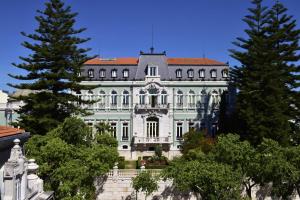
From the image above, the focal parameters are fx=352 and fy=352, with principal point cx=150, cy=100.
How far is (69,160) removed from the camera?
58.6 ft

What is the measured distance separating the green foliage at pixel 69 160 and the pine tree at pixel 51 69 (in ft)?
11.4

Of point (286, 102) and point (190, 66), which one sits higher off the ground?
point (190, 66)

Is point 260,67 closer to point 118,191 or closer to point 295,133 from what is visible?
point 295,133

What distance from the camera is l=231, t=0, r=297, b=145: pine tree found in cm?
2634

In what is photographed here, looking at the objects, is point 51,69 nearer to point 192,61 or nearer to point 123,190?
point 123,190

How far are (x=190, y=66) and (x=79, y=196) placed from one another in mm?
23922

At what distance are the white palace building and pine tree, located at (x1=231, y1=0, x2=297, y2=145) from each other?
7.65 meters

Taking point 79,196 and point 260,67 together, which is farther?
point 260,67

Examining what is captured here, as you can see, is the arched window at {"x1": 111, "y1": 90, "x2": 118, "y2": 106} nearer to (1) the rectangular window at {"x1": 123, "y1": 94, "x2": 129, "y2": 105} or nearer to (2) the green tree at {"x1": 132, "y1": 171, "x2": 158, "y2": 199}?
(1) the rectangular window at {"x1": 123, "y1": 94, "x2": 129, "y2": 105}

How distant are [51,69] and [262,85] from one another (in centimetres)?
1604

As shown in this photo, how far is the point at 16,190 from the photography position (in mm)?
7984

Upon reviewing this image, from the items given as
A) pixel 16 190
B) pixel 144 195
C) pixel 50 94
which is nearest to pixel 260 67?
pixel 144 195

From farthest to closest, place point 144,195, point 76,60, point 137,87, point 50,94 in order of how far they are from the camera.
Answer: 1. point 137,87
2. point 76,60
3. point 50,94
4. point 144,195

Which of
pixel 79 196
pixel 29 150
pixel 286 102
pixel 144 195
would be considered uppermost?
pixel 286 102
